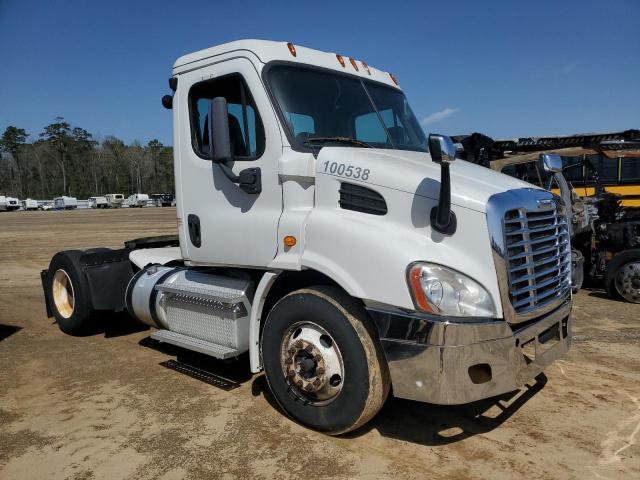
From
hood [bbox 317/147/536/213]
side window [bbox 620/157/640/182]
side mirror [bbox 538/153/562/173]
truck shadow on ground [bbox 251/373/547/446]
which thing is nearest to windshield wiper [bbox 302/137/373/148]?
hood [bbox 317/147/536/213]

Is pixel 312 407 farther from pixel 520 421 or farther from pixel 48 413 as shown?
pixel 48 413

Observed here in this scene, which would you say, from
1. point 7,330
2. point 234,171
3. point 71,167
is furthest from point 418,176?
point 71,167

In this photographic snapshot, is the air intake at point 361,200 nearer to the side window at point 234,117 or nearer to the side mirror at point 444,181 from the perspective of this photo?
the side mirror at point 444,181

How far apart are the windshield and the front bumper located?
1.57m

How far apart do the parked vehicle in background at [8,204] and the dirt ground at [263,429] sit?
255 ft

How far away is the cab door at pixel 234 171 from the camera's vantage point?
3.92m

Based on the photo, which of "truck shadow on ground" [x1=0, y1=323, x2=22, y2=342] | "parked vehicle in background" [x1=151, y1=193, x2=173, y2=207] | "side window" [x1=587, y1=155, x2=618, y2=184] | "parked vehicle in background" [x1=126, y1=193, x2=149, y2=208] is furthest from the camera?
"parked vehicle in background" [x1=151, y1=193, x2=173, y2=207]

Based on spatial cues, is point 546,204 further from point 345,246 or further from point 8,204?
point 8,204

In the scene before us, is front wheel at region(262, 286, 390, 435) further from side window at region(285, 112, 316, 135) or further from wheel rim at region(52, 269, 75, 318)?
wheel rim at region(52, 269, 75, 318)

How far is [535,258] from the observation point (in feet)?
Answer: 11.1

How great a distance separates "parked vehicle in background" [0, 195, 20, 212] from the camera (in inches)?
2790

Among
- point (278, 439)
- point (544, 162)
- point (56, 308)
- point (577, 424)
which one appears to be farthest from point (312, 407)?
point (56, 308)

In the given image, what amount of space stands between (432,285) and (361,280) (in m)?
0.47

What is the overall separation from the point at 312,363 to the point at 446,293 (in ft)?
3.57
